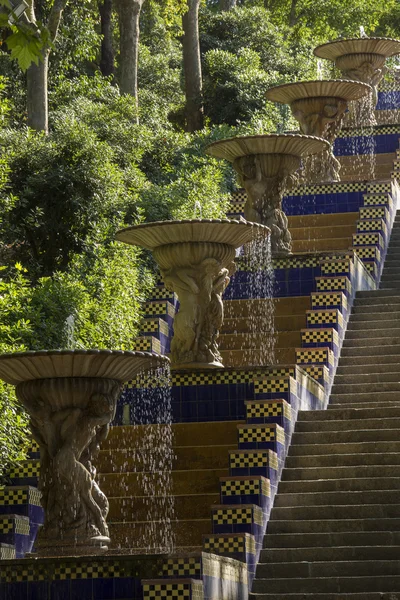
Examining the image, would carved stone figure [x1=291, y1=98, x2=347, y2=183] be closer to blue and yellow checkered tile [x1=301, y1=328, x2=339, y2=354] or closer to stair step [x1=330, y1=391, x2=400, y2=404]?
blue and yellow checkered tile [x1=301, y1=328, x2=339, y2=354]

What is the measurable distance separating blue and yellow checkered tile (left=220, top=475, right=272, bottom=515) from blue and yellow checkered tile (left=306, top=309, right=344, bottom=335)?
13.2ft

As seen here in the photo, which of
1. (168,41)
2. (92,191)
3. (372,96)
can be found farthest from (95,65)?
(92,191)

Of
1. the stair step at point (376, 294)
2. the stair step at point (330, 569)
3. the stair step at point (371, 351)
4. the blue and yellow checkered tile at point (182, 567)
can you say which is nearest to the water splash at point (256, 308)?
the stair step at point (371, 351)

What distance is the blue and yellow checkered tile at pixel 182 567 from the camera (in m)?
10.1

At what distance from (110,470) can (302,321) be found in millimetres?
4204

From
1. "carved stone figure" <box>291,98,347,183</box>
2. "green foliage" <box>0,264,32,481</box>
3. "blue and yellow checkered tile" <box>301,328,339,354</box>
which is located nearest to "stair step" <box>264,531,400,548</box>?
"green foliage" <box>0,264,32,481</box>

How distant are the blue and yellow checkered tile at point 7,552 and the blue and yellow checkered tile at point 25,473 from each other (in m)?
1.11

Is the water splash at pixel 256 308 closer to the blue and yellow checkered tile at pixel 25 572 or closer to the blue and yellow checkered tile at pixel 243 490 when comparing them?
the blue and yellow checkered tile at pixel 243 490

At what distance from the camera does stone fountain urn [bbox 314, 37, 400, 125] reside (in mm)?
25672

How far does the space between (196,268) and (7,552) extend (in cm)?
422

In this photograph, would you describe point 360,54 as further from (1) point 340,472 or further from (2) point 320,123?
(1) point 340,472

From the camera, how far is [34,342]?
1399 centimetres

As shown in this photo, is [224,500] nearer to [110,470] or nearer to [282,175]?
[110,470]

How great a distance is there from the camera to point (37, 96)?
67.7ft
